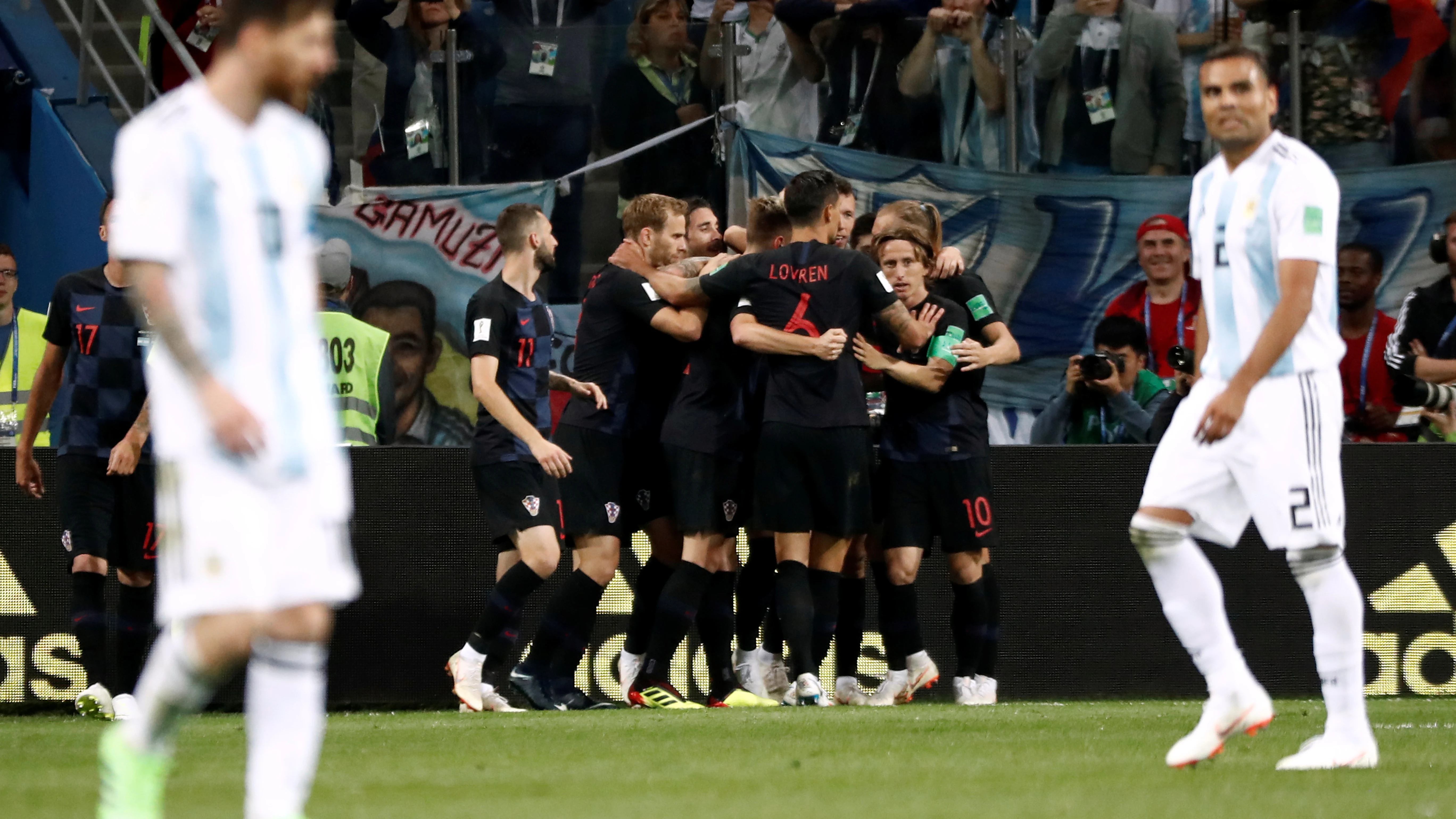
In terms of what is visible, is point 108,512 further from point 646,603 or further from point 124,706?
point 646,603

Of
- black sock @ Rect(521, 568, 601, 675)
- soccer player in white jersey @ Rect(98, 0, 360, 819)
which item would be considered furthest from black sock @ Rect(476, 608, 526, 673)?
soccer player in white jersey @ Rect(98, 0, 360, 819)

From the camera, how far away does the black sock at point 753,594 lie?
31.3 feet

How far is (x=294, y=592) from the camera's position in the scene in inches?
148

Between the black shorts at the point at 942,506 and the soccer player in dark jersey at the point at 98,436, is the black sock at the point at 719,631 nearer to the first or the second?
the black shorts at the point at 942,506

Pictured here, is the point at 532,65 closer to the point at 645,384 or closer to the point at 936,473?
the point at 645,384

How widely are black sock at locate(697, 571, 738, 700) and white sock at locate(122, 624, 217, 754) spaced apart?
5.13 m

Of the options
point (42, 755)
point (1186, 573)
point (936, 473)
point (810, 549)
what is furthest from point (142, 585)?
point (1186, 573)

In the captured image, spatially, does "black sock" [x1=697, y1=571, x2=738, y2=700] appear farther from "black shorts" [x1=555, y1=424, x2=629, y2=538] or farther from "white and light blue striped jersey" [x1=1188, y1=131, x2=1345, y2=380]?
"white and light blue striped jersey" [x1=1188, y1=131, x2=1345, y2=380]

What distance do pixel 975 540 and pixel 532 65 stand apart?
3988 mm

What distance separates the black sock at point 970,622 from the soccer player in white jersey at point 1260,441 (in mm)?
3334

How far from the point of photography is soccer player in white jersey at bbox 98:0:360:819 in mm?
3715

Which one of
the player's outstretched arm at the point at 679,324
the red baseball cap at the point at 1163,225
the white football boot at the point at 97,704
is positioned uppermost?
the red baseball cap at the point at 1163,225

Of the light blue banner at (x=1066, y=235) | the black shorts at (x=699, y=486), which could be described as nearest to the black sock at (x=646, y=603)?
the black shorts at (x=699, y=486)

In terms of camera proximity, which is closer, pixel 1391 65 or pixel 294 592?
pixel 294 592
